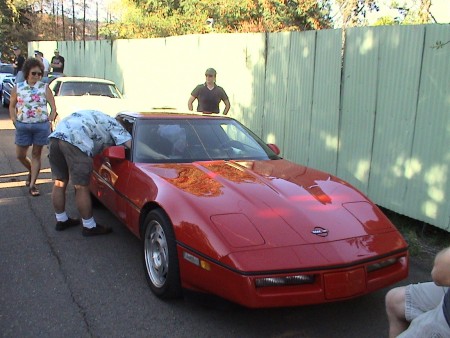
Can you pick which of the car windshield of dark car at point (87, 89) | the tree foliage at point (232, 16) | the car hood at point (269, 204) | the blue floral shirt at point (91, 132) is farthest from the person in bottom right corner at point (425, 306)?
the tree foliage at point (232, 16)

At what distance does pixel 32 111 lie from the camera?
6105mm

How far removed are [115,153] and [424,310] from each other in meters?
2.98

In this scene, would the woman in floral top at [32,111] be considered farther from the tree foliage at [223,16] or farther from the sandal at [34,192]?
the tree foliage at [223,16]

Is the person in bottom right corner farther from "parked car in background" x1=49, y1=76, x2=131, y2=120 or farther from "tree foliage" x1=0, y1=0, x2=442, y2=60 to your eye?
"tree foliage" x1=0, y1=0, x2=442, y2=60

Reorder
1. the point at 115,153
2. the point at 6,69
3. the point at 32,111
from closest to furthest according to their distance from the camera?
1. the point at 115,153
2. the point at 32,111
3. the point at 6,69

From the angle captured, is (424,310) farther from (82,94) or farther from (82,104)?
(82,94)

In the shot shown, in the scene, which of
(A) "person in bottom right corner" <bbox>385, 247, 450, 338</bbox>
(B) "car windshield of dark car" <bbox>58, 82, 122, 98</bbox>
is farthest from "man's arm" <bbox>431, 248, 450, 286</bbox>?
(B) "car windshield of dark car" <bbox>58, 82, 122, 98</bbox>

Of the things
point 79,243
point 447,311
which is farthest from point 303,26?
point 447,311

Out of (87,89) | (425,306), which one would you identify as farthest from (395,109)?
(87,89)

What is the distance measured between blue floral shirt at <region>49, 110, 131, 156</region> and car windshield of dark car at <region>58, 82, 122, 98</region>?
18.9 ft

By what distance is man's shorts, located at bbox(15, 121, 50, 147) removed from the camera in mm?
6145

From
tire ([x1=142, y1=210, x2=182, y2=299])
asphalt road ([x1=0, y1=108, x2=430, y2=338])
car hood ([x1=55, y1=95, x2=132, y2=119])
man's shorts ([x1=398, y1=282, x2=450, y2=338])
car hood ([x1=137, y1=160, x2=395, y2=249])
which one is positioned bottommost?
asphalt road ([x1=0, y1=108, x2=430, y2=338])

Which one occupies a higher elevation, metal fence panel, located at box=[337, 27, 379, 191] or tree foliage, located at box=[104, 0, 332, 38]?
tree foliage, located at box=[104, 0, 332, 38]

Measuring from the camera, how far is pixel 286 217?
3.27 meters
